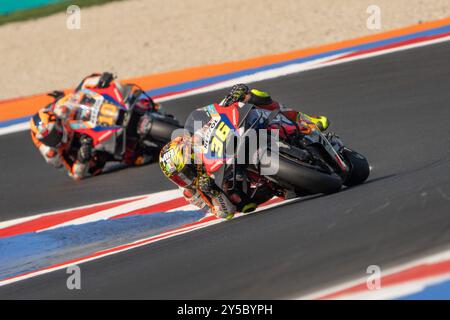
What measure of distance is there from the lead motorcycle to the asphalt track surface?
0.21 metres

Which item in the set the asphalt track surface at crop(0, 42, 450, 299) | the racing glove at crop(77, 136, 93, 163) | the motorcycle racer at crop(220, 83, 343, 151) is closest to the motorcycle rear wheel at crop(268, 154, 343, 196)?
the asphalt track surface at crop(0, 42, 450, 299)

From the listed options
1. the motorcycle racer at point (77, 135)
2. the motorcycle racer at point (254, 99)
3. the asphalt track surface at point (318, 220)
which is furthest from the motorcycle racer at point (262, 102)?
the motorcycle racer at point (77, 135)

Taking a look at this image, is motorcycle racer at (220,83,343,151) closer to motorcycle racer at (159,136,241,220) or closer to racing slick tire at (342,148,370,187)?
racing slick tire at (342,148,370,187)

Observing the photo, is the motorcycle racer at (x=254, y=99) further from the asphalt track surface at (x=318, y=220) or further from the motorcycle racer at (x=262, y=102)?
the asphalt track surface at (x=318, y=220)

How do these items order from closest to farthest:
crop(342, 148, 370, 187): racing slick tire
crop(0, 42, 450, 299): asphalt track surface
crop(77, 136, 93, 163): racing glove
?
crop(0, 42, 450, 299): asphalt track surface
crop(342, 148, 370, 187): racing slick tire
crop(77, 136, 93, 163): racing glove

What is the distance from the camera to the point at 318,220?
6887 millimetres

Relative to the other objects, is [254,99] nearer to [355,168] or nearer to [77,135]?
[355,168]

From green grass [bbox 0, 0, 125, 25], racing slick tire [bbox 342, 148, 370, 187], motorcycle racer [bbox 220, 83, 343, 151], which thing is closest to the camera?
motorcycle racer [bbox 220, 83, 343, 151]

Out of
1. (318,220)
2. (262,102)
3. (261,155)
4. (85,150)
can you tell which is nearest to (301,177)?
(261,155)

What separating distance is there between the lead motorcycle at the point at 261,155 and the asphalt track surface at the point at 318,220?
0.21m

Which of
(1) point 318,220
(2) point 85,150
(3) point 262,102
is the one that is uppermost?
(2) point 85,150

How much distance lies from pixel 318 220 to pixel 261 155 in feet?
2.51

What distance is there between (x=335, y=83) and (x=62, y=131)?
143 inches

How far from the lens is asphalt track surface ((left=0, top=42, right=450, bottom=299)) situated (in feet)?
19.0
